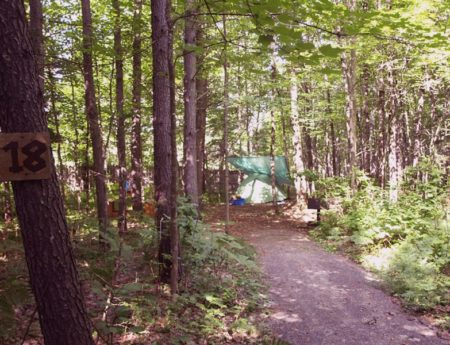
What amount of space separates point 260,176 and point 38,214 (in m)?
20.6

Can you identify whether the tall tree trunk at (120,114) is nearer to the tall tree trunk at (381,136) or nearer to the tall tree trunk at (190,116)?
the tall tree trunk at (190,116)

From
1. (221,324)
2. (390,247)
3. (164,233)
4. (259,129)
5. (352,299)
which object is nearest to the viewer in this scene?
(221,324)

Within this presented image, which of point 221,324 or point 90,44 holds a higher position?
point 90,44

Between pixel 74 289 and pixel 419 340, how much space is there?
205 inches

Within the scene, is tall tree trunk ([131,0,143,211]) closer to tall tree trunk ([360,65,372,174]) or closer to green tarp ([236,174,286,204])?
green tarp ([236,174,286,204])

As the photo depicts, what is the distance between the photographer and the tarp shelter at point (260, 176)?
22188mm

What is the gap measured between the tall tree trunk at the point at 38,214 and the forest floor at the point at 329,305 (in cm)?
384

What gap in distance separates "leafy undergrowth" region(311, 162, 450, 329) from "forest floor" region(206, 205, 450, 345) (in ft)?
1.33

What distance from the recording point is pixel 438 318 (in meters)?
6.34

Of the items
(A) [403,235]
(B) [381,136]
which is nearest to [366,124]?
(B) [381,136]

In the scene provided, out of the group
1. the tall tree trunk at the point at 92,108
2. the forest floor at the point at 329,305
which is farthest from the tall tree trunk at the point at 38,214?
the tall tree trunk at the point at 92,108

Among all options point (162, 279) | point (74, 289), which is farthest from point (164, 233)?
point (74, 289)

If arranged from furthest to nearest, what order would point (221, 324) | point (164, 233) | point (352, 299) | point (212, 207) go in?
point (212, 207) → point (352, 299) → point (164, 233) → point (221, 324)

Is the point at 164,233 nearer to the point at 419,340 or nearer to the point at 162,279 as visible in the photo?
the point at 162,279
